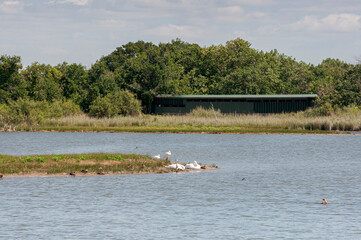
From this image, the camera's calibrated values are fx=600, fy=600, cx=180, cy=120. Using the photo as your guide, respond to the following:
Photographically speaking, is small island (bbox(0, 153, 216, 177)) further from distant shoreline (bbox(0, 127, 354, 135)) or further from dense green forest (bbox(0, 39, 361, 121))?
dense green forest (bbox(0, 39, 361, 121))

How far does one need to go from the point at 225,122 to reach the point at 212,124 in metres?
1.83

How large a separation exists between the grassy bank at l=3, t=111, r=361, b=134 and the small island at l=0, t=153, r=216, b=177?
37565 mm

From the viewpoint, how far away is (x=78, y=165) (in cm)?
3572

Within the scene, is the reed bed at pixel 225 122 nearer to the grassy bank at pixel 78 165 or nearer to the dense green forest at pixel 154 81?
the dense green forest at pixel 154 81

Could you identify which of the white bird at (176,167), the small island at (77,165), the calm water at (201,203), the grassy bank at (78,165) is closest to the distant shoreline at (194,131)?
the calm water at (201,203)

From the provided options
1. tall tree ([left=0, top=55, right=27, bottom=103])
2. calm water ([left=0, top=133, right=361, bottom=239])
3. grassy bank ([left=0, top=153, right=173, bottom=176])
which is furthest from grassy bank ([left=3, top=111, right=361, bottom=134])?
grassy bank ([left=0, top=153, right=173, bottom=176])

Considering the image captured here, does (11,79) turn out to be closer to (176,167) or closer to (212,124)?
(212,124)

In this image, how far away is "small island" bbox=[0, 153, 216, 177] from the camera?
34062mm

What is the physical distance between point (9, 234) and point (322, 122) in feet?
197

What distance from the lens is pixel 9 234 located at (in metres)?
21.1

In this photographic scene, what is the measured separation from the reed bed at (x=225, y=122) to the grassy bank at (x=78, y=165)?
1510 inches

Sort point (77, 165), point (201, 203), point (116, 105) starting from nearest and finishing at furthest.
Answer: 1. point (201, 203)
2. point (77, 165)
3. point (116, 105)

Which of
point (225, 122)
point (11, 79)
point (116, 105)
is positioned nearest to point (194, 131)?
point (225, 122)

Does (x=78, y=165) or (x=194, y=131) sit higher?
(x=78, y=165)
